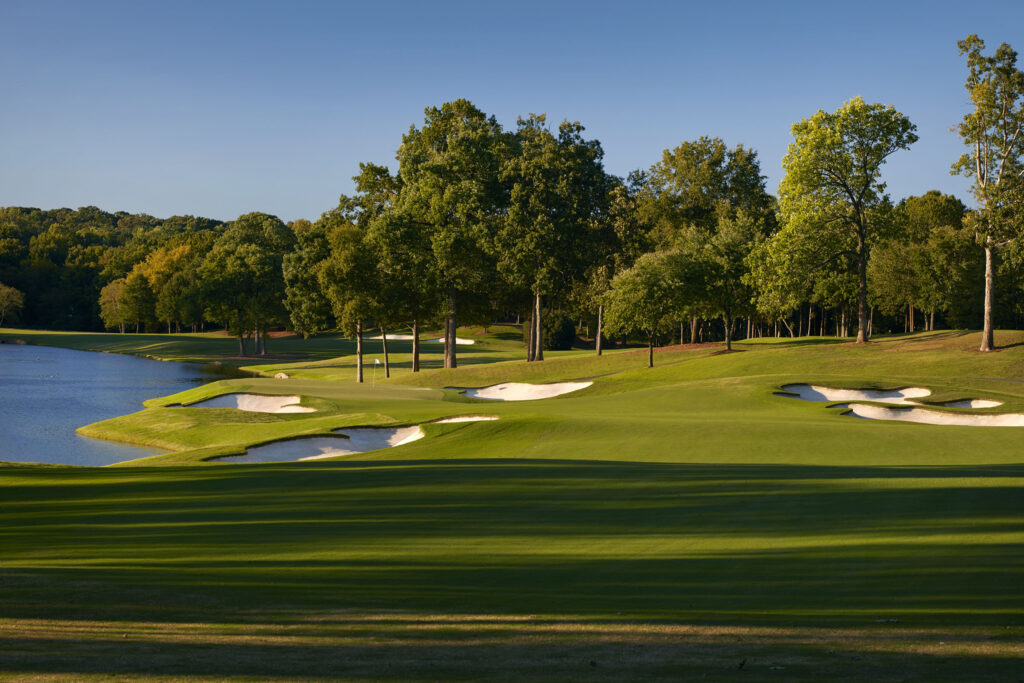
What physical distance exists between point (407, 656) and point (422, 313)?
55.0 m

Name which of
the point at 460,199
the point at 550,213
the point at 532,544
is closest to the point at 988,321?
the point at 550,213

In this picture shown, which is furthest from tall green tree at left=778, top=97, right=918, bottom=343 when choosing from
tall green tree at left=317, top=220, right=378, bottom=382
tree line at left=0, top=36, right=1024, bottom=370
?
tall green tree at left=317, top=220, right=378, bottom=382

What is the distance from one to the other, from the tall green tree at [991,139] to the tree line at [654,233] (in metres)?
0.07

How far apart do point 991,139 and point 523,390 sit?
2781 cm

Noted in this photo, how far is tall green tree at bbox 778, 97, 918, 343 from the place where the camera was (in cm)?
4506

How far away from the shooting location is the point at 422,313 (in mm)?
60531

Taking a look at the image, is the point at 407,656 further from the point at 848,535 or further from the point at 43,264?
the point at 43,264

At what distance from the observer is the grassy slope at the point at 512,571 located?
19.6ft

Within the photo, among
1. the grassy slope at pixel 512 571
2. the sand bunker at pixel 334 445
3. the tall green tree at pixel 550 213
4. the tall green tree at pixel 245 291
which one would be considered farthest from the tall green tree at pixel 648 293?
the tall green tree at pixel 245 291

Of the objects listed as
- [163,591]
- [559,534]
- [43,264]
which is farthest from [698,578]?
[43,264]

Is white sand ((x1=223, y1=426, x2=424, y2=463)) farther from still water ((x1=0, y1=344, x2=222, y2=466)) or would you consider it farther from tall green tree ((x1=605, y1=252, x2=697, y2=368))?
tall green tree ((x1=605, y1=252, x2=697, y2=368))

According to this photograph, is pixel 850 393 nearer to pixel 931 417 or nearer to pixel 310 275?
pixel 931 417

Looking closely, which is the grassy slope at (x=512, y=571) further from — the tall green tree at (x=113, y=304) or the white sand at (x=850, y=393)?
the tall green tree at (x=113, y=304)

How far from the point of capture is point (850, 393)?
3247 cm
